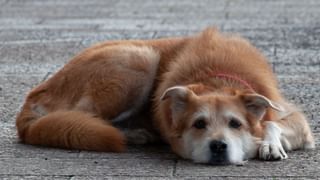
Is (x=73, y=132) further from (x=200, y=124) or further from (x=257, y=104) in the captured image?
(x=257, y=104)

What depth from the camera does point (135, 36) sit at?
12609 millimetres

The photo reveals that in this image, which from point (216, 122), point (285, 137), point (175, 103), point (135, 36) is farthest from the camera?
point (135, 36)

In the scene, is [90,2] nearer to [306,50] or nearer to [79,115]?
[306,50]

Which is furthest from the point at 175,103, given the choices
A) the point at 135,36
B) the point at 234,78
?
the point at 135,36

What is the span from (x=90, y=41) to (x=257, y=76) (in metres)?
5.28

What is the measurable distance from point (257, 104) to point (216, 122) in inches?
14.0

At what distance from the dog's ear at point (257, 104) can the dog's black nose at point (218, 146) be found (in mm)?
418

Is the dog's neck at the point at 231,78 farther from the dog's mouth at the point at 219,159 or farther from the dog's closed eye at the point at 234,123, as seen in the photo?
the dog's mouth at the point at 219,159

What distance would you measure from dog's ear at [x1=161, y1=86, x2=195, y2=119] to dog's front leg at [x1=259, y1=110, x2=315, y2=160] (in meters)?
0.64

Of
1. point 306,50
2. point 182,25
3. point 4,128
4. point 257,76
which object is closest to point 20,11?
point 182,25

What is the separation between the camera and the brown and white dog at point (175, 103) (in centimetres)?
677

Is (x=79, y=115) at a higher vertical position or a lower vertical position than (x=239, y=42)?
lower

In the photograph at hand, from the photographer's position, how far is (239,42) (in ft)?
25.6

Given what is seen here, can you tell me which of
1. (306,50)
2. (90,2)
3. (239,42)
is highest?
(90,2)
